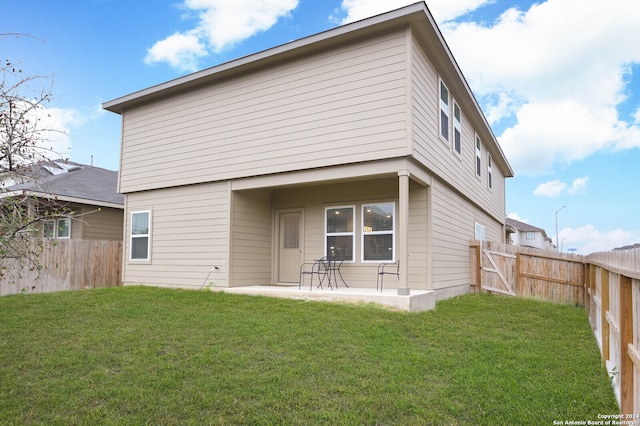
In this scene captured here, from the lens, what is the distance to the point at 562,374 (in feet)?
15.2

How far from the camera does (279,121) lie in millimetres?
9477

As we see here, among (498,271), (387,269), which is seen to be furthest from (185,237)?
(498,271)

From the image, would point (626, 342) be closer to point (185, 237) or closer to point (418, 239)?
point (418, 239)

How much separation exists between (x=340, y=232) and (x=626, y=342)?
711 centimetres

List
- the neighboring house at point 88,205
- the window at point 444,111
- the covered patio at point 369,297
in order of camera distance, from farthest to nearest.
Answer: the neighboring house at point 88,205
the window at point 444,111
the covered patio at point 369,297

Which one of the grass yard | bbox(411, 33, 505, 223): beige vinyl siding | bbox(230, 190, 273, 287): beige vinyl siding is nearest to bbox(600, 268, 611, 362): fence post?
the grass yard

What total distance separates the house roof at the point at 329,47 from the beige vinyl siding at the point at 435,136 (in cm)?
23

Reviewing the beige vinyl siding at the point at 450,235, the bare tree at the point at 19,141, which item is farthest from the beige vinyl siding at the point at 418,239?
Answer: the bare tree at the point at 19,141

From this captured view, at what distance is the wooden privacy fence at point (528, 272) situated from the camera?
10.4 m

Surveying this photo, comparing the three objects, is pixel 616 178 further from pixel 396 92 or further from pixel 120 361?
pixel 120 361

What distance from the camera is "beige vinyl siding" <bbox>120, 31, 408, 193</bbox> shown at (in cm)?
826

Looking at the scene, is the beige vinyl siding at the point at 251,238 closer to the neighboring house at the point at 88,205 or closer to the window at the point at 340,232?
the window at the point at 340,232

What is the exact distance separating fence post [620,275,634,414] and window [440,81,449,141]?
23.4ft

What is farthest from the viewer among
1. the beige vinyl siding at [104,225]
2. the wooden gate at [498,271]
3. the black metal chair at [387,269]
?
the beige vinyl siding at [104,225]
